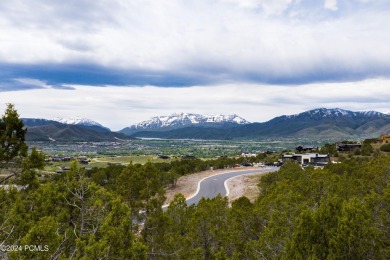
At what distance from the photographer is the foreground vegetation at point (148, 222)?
11.8 m

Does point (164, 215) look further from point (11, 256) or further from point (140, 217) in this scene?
point (11, 256)

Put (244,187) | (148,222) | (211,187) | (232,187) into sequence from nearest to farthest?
(148,222) → (244,187) → (232,187) → (211,187)

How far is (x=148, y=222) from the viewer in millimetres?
18672

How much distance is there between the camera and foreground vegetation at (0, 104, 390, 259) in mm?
11820

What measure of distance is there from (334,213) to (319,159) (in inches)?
3388

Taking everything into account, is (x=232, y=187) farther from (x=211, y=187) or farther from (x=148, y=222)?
(x=148, y=222)

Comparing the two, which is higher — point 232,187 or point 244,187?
point 244,187

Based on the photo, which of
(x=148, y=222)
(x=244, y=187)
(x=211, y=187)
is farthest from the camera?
(x=211, y=187)

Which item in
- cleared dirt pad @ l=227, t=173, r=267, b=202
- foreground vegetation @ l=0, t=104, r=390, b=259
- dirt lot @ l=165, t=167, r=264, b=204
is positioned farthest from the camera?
dirt lot @ l=165, t=167, r=264, b=204

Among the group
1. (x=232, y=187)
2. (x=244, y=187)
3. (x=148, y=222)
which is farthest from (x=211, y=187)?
(x=148, y=222)

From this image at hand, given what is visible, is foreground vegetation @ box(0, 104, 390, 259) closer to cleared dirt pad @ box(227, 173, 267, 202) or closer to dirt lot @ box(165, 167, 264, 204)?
cleared dirt pad @ box(227, 173, 267, 202)

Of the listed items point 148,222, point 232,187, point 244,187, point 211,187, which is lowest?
point 211,187

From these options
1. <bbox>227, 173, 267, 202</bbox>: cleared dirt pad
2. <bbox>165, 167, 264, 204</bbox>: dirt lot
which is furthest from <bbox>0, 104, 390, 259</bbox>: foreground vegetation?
<bbox>165, 167, 264, 204</bbox>: dirt lot

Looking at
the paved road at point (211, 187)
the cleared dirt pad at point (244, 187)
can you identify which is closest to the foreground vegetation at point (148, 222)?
the cleared dirt pad at point (244, 187)
